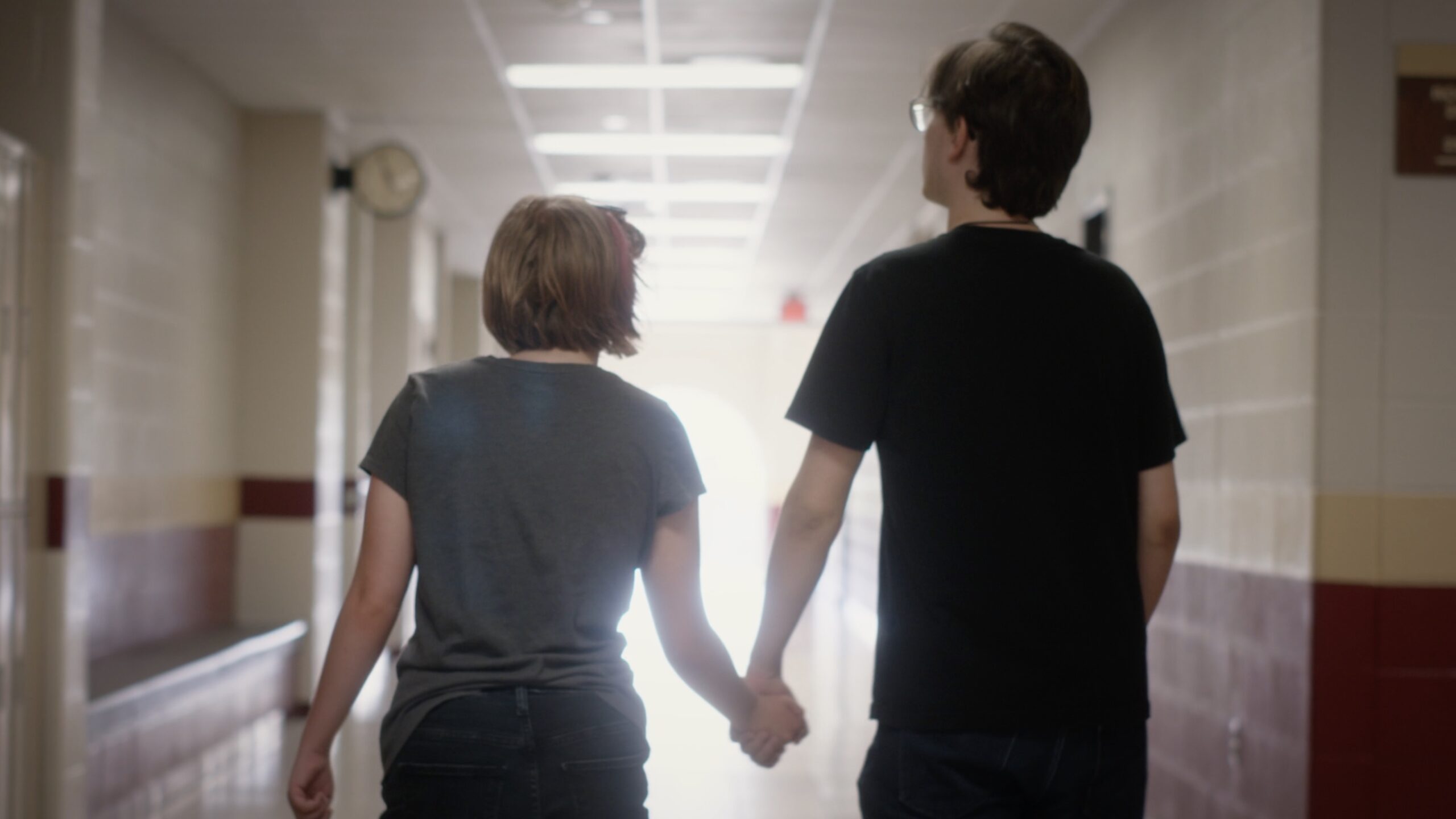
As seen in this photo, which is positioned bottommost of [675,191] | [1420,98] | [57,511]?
[57,511]

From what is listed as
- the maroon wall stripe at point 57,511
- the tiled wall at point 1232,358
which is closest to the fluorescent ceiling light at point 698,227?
the tiled wall at point 1232,358

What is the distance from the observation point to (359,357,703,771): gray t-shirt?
5.44ft

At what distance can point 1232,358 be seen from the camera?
4301 millimetres

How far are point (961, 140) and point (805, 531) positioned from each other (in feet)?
1.60

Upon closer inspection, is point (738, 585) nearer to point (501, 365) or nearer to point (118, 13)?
point (118, 13)

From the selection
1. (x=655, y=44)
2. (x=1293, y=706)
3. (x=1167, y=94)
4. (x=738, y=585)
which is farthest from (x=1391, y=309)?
(x=738, y=585)

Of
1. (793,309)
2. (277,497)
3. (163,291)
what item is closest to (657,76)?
(163,291)

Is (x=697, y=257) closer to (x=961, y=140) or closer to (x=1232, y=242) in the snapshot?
(x=1232, y=242)

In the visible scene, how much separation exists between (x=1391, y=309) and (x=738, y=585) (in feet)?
41.4

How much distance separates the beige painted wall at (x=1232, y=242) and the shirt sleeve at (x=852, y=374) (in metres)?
2.38

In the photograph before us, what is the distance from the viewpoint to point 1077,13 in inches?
226

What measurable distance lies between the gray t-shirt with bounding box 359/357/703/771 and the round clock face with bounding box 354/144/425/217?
5.94m

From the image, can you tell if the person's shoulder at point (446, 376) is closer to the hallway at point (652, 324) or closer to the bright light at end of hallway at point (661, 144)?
the hallway at point (652, 324)

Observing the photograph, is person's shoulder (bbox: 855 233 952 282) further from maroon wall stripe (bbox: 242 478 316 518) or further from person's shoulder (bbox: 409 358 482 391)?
maroon wall stripe (bbox: 242 478 316 518)
